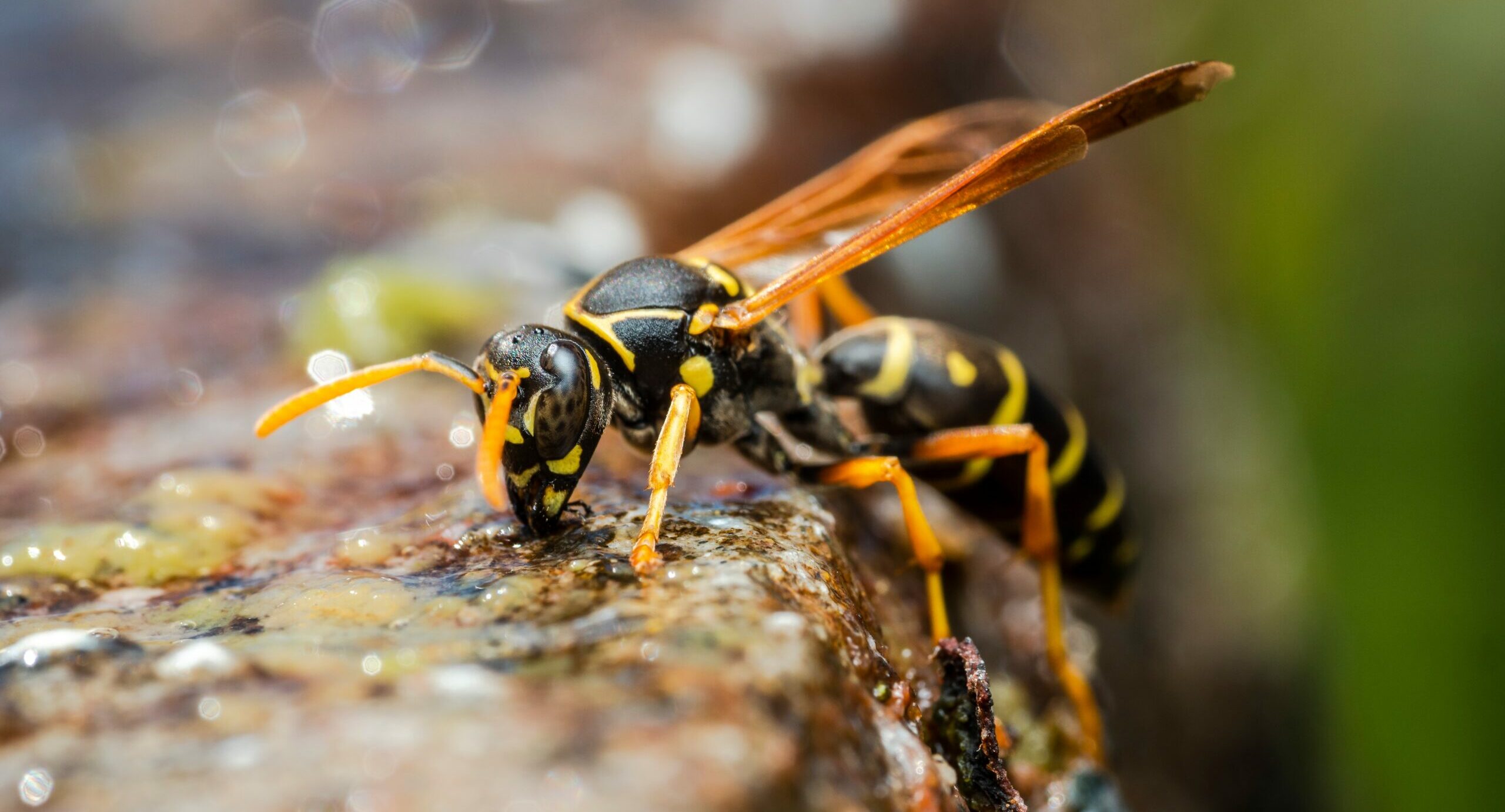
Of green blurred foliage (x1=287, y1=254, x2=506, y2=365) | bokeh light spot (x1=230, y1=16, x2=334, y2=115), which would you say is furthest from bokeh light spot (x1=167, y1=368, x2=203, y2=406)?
bokeh light spot (x1=230, y1=16, x2=334, y2=115)

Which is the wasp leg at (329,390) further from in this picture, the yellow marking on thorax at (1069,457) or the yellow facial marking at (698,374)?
the yellow marking on thorax at (1069,457)

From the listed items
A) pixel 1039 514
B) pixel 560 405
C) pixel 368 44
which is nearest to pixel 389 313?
pixel 560 405

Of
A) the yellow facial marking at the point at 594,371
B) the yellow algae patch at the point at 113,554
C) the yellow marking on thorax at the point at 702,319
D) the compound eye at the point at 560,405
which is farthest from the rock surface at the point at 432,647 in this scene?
the yellow marking on thorax at the point at 702,319

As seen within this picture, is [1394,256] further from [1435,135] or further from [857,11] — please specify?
[857,11]

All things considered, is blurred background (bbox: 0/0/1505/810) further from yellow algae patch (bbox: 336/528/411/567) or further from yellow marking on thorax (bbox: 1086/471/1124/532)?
yellow algae patch (bbox: 336/528/411/567)

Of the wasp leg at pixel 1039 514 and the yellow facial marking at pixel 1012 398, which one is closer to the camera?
the wasp leg at pixel 1039 514

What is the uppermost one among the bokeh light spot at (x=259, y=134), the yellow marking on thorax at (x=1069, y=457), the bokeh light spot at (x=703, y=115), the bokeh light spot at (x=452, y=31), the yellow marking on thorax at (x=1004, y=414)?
the bokeh light spot at (x=452, y=31)

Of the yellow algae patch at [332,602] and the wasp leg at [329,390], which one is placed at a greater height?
the wasp leg at [329,390]
